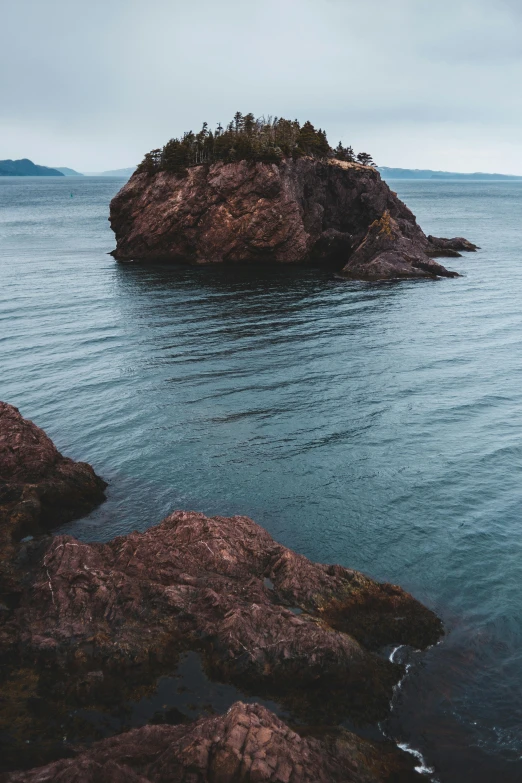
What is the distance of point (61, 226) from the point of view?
132 m

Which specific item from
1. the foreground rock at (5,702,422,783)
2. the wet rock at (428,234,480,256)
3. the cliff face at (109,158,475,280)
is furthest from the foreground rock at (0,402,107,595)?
the wet rock at (428,234,480,256)

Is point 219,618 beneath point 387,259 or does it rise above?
beneath

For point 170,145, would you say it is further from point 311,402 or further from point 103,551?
point 103,551

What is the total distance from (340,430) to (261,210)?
177 ft

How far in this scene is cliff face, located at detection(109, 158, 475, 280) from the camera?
79.0 metres

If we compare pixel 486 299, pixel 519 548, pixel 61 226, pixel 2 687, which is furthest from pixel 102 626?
pixel 61 226

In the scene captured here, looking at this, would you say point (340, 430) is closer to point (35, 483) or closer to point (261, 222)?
point (35, 483)

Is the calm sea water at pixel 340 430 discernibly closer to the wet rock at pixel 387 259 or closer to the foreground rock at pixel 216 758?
the foreground rock at pixel 216 758

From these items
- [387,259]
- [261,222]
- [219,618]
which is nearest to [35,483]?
[219,618]

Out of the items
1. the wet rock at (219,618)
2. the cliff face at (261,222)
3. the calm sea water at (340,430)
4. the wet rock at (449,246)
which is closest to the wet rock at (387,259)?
the cliff face at (261,222)

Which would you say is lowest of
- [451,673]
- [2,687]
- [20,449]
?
[451,673]

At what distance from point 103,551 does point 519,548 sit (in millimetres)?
15116

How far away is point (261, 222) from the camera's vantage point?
7944cm

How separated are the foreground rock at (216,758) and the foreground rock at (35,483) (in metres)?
10.8
